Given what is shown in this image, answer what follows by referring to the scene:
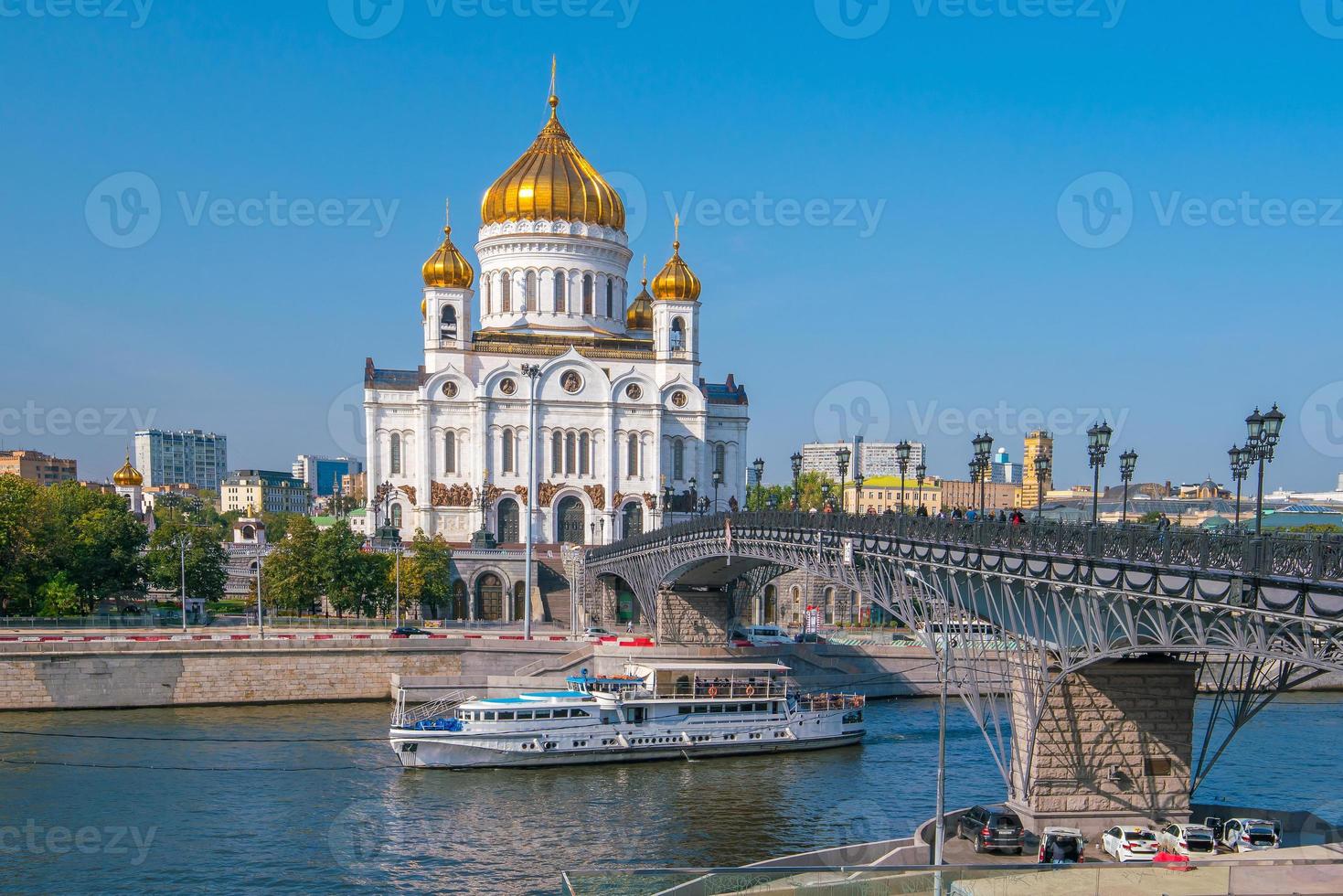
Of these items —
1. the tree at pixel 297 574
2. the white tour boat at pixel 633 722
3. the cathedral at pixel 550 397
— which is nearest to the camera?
the white tour boat at pixel 633 722

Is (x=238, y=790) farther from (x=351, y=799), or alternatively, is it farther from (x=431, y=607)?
(x=431, y=607)

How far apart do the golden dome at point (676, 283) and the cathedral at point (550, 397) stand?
78 millimetres

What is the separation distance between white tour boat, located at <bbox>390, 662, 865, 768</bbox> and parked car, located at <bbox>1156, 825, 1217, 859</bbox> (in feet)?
55.4

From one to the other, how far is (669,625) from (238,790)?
23990 mm

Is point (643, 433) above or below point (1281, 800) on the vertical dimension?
above

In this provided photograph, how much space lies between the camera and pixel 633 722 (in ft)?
125

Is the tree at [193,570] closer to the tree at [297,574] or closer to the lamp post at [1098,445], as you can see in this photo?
the tree at [297,574]

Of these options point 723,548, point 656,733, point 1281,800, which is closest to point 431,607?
point 723,548

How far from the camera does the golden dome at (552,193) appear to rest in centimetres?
7544

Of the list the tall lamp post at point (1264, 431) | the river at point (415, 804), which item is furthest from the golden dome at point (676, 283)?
the tall lamp post at point (1264, 431)

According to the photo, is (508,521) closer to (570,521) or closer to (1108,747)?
(570,521)

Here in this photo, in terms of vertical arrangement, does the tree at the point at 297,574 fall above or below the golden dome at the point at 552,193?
below

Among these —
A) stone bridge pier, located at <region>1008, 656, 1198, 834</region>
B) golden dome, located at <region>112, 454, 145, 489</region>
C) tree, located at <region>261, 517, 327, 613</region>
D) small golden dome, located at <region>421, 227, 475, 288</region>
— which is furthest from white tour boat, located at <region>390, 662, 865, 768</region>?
golden dome, located at <region>112, 454, 145, 489</region>

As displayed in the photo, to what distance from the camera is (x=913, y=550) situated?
1193 inches
